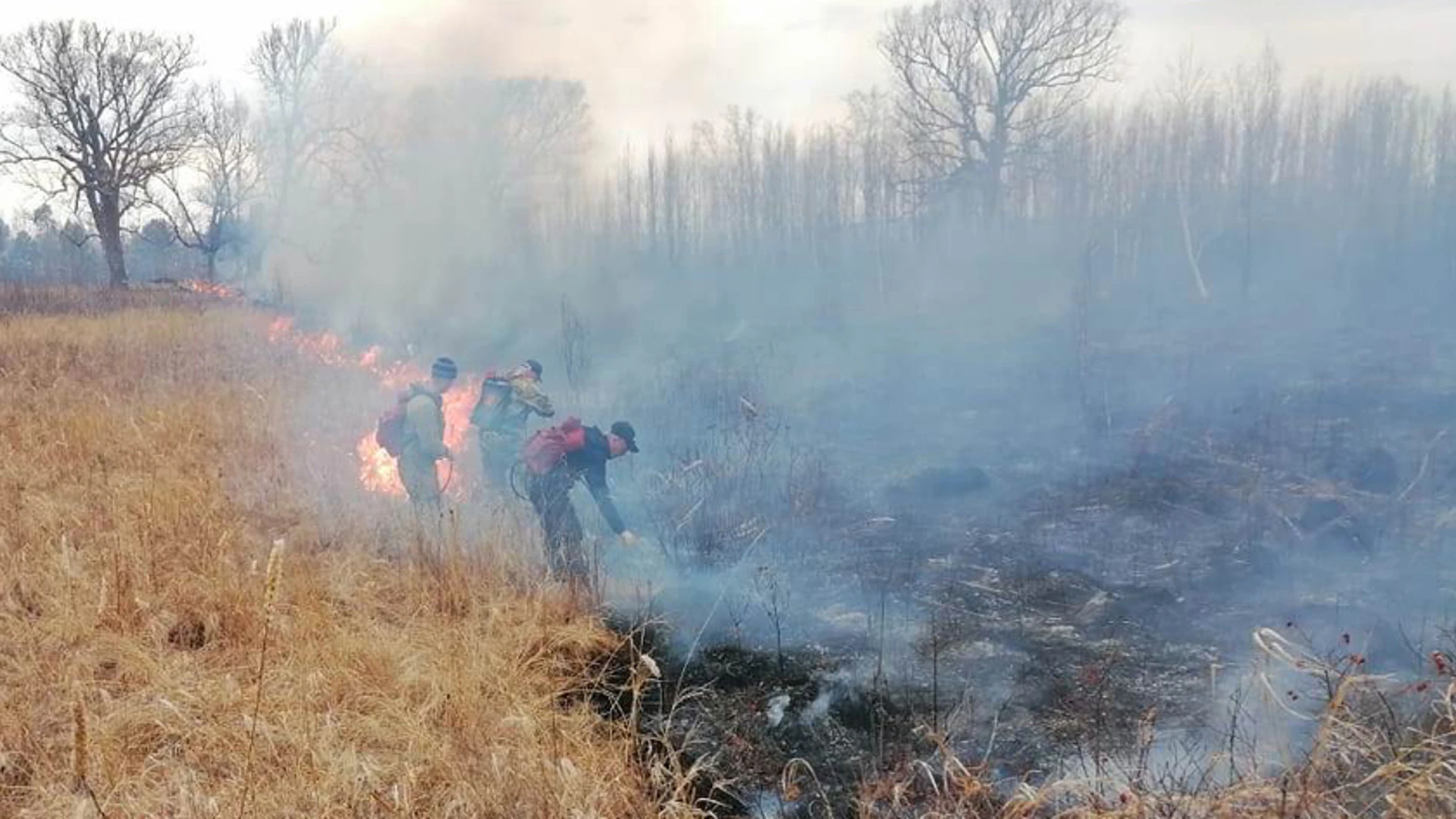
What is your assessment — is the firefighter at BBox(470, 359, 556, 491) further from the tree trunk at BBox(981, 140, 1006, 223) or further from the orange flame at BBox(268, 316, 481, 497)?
the tree trunk at BBox(981, 140, 1006, 223)

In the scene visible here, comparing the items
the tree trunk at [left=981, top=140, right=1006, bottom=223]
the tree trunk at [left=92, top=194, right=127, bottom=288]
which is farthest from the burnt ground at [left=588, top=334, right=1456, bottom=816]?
the tree trunk at [left=92, top=194, right=127, bottom=288]

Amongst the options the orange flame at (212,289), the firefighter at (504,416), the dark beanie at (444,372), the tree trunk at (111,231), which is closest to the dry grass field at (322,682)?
the firefighter at (504,416)

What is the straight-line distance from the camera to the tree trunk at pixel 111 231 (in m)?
25.6

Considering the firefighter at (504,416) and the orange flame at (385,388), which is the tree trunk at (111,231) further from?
the firefighter at (504,416)

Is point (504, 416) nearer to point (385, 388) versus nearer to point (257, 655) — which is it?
point (257, 655)

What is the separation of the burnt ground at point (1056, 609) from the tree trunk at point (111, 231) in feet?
86.0

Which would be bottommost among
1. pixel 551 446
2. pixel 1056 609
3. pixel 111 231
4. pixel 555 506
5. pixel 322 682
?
pixel 1056 609

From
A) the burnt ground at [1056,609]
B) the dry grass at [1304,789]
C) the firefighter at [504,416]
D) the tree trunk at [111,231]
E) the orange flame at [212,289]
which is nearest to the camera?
the dry grass at [1304,789]

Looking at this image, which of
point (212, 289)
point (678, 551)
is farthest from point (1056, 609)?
point (212, 289)

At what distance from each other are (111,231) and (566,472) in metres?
26.6

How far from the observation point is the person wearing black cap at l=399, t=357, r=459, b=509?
20.9 ft

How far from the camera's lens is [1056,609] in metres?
5.86

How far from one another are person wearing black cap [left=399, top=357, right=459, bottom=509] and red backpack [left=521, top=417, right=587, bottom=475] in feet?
2.58

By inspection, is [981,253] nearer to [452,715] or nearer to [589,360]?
[589,360]
